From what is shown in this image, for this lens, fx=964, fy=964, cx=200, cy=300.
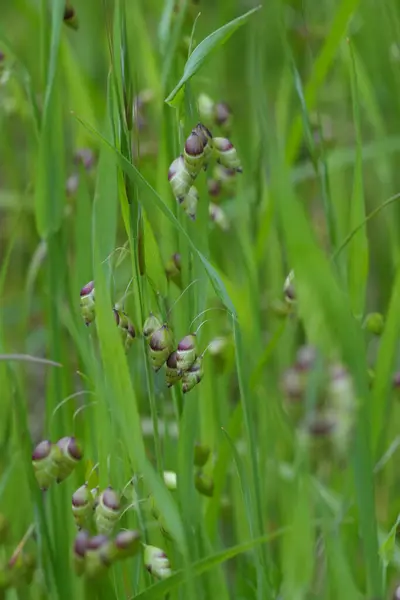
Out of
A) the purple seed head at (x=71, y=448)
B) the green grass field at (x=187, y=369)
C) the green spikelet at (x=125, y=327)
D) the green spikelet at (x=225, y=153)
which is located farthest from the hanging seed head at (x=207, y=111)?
the purple seed head at (x=71, y=448)

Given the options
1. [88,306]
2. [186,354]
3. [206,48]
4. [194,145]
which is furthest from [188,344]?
[206,48]

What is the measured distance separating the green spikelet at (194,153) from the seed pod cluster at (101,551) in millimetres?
440

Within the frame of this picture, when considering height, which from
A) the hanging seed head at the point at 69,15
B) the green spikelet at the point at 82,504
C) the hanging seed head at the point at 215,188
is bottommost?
the green spikelet at the point at 82,504

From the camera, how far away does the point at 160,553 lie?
3.59ft

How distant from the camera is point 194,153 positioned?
1136 millimetres

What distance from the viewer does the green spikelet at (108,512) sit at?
3.39 ft

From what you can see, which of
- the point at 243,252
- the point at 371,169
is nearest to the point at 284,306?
the point at 243,252

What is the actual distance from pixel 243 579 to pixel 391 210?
3.20ft

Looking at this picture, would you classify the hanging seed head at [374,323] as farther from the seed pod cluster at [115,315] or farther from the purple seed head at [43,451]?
the purple seed head at [43,451]

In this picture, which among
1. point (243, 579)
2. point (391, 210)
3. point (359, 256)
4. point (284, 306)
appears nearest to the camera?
point (359, 256)

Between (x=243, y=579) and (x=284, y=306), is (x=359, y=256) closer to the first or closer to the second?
(x=284, y=306)

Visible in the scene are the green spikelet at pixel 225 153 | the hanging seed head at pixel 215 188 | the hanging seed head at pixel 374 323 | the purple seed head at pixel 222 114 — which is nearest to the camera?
the green spikelet at pixel 225 153

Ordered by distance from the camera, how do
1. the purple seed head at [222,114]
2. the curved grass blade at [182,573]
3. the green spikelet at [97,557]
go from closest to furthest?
the green spikelet at [97,557]
the curved grass blade at [182,573]
the purple seed head at [222,114]

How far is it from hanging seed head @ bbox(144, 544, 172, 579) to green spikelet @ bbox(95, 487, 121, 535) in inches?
3.2
